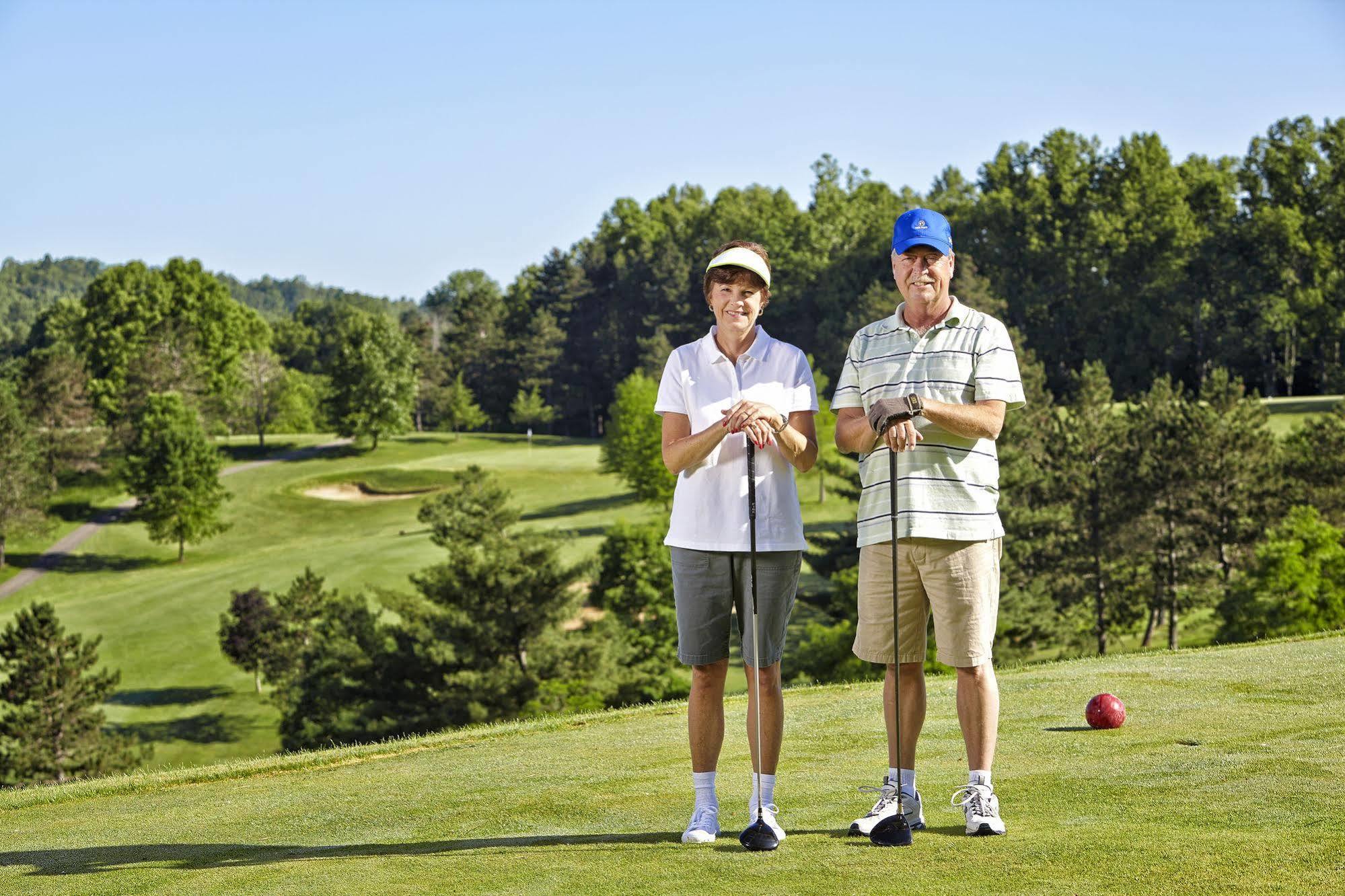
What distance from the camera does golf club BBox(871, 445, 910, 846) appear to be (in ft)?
15.5

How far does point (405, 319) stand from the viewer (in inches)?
5797

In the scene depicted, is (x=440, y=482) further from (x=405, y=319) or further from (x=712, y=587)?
(x=405, y=319)

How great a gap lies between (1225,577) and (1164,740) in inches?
1559

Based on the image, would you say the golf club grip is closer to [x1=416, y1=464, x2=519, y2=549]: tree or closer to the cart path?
[x1=416, y1=464, x2=519, y2=549]: tree

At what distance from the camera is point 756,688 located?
509cm

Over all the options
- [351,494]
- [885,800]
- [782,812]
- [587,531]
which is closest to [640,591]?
[587,531]

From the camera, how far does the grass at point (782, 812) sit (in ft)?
14.4

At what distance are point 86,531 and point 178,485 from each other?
9.45 metres

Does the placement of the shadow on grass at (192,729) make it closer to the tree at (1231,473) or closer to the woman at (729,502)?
the tree at (1231,473)

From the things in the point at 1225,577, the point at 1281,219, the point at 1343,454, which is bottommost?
the point at 1225,577

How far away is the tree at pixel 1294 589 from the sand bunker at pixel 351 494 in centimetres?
4117

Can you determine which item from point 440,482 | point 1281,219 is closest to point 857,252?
point 1281,219

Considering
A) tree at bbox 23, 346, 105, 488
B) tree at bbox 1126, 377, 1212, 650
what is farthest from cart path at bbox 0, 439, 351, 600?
tree at bbox 1126, 377, 1212, 650

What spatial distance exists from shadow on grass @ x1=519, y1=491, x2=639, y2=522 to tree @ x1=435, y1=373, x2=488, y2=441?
110 ft
